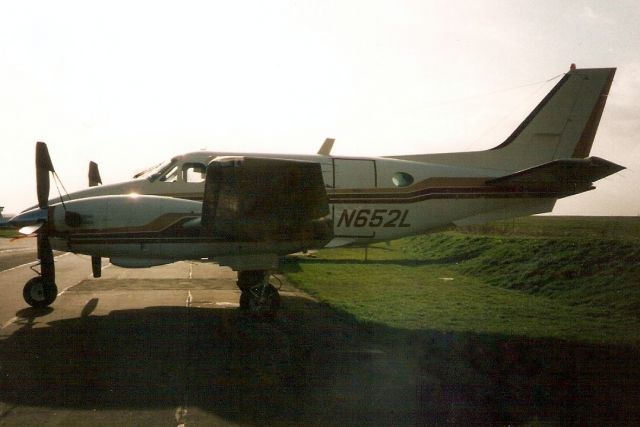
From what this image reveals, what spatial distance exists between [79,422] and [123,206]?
6.35 m

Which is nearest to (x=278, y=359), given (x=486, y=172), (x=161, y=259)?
(x=161, y=259)

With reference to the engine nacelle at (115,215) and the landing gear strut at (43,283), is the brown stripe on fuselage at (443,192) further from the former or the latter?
the landing gear strut at (43,283)

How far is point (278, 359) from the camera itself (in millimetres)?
7613

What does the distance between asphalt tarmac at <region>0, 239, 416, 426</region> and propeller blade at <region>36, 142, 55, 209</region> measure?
226cm

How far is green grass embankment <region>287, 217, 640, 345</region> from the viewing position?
1074 centimetres

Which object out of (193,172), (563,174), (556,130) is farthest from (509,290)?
(193,172)

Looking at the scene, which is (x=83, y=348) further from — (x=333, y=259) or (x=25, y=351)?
(x=333, y=259)

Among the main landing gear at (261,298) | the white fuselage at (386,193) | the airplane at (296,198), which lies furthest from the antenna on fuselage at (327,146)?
the main landing gear at (261,298)

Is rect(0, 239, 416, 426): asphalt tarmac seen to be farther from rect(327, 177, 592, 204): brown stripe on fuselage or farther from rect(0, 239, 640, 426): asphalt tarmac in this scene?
rect(327, 177, 592, 204): brown stripe on fuselage

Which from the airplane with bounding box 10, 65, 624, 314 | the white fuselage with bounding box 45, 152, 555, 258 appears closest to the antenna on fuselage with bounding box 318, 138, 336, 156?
the airplane with bounding box 10, 65, 624, 314

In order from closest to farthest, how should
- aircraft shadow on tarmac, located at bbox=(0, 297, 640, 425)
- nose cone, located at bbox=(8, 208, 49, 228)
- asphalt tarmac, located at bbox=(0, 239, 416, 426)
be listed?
1. asphalt tarmac, located at bbox=(0, 239, 416, 426)
2. aircraft shadow on tarmac, located at bbox=(0, 297, 640, 425)
3. nose cone, located at bbox=(8, 208, 49, 228)

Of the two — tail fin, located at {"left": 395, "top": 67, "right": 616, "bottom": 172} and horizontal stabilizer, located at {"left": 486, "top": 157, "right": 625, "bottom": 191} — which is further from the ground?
tail fin, located at {"left": 395, "top": 67, "right": 616, "bottom": 172}

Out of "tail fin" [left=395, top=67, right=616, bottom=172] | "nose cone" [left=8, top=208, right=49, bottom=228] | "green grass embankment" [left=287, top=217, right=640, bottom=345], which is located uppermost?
"tail fin" [left=395, top=67, right=616, bottom=172]

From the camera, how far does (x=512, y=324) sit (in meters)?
10.7
